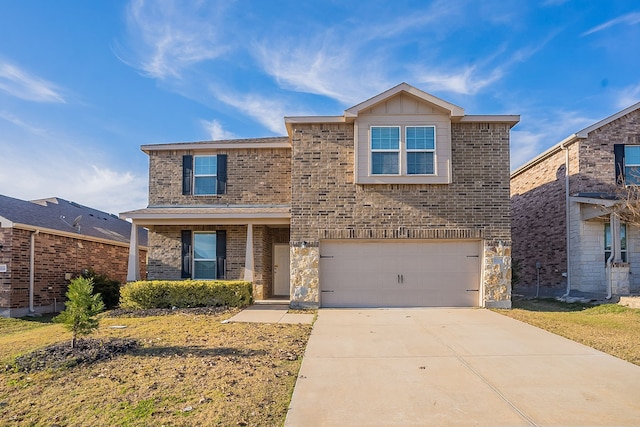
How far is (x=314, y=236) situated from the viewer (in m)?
12.6

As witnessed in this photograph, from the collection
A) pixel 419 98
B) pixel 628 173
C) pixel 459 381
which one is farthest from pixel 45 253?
pixel 628 173

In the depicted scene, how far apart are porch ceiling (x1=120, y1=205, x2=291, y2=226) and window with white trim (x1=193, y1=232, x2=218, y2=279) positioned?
3.65 ft

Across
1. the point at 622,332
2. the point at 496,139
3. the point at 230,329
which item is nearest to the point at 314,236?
the point at 230,329

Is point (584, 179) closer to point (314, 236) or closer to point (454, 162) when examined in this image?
point (454, 162)

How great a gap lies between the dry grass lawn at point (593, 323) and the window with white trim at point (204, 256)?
352 inches

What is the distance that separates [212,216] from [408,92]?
6.74m

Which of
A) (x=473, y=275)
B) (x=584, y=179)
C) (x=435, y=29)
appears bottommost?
(x=473, y=275)

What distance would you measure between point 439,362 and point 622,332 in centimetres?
491

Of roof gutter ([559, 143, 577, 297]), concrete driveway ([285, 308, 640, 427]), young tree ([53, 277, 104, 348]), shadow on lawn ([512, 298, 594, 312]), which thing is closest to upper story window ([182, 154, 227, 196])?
concrete driveway ([285, 308, 640, 427])

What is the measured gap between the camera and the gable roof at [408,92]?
40.5 feet

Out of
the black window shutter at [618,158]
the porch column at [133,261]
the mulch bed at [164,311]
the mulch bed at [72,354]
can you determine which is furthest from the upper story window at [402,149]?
the mulch bed at [72,354]

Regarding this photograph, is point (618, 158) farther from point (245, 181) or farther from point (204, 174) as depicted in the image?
point (204, 174)

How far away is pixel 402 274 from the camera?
41.6ft

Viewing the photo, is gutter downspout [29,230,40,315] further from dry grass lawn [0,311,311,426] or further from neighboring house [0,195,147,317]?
dry grass lawn [0,311,311,426]
